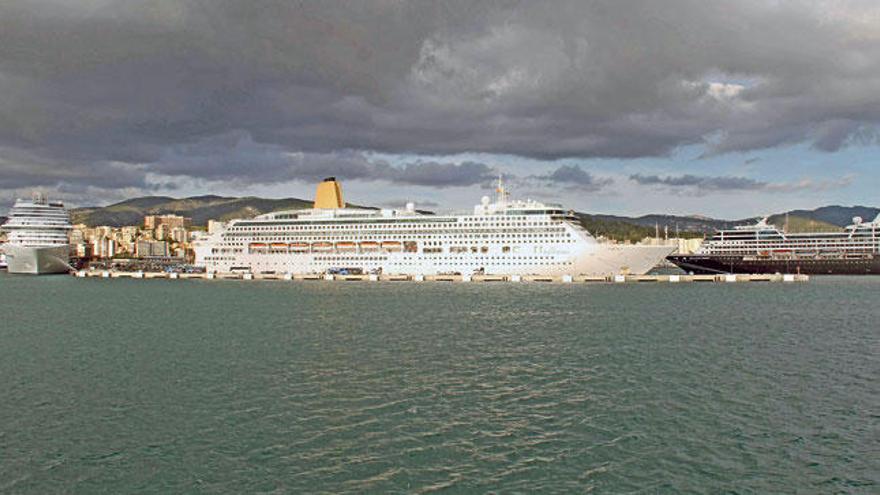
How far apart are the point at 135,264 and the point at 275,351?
13862 centimetres

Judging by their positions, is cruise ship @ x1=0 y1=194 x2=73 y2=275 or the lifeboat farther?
cruise ship @ x1=0 y1=194 x2=73 y2=275

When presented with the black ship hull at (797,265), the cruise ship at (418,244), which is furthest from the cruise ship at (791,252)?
the cruise ship at (418,244)

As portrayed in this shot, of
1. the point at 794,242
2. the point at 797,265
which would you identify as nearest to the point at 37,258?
the point at 797,265

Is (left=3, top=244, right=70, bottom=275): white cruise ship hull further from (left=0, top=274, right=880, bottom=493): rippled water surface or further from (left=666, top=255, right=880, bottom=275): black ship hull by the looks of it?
(left=666, top=255, right=880, bottom=275): black ship hull

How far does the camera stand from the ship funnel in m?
101

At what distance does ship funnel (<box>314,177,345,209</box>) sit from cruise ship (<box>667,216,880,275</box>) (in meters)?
49.8

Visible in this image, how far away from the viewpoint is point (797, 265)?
9462cm

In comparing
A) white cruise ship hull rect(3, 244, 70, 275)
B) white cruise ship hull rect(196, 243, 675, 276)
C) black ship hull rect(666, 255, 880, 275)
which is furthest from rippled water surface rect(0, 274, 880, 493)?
white cruise ship hull rect(3, 244, 70, 275)

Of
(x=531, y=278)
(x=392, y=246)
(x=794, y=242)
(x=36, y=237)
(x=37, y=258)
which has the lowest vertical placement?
(x=531, y=278)

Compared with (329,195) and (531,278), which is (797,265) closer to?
(531,278)

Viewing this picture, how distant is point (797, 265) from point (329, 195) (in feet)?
225

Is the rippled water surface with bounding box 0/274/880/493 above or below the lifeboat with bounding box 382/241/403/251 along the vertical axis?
below

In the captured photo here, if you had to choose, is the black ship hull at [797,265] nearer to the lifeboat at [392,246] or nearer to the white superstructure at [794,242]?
the white superstructure at [794,242]

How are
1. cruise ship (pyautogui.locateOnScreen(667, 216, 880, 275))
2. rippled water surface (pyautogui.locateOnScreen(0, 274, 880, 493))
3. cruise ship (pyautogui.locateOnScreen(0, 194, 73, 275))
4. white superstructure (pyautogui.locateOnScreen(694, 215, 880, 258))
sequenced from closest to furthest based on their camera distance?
1. rippled water surface (pyautogui.locateOnScreen(0, 274, 880, 493))
2. cruise ship (pyautogui.locateOnScreen(667, 216, 880, 275))
3. white superstructure (pyautogui.locateOnScreen(694, 215, 880, 258))
4. cruise ship (pyautogui.locateOnScreen(0, 194, 73, 275))
